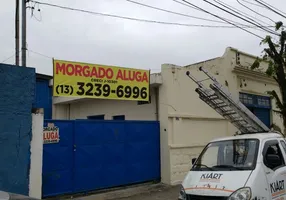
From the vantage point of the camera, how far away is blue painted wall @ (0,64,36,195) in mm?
8250

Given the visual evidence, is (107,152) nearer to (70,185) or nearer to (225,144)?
(70,185)

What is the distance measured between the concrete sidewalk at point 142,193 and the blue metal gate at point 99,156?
36cm

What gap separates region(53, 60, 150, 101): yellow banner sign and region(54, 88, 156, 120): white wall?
1129 millimetres

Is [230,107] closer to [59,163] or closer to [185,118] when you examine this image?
[185,118]

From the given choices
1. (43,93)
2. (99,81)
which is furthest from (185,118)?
(43,93)

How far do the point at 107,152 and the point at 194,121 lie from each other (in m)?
4.13

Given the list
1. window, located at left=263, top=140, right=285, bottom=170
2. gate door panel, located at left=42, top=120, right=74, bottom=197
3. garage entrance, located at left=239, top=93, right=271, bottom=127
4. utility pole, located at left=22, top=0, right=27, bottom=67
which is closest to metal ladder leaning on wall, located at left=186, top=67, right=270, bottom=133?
window, located at left=263, top=140, right=285, bottom=170

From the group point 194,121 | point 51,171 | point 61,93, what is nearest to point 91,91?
point 61,93

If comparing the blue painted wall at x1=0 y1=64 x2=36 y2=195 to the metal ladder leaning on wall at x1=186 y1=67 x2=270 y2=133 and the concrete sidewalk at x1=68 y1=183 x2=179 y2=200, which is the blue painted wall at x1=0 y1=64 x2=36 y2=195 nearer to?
the concrete sidewalk at x1=68 y1=183 x2=179 y2=200

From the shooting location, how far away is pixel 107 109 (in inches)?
637

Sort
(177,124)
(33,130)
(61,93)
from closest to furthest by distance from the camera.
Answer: (33,130) < (61,93) < (177,124)

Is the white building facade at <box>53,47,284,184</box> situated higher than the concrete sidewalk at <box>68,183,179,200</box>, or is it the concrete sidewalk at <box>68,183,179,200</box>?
the white building facade at <box>53,47,284,184</box>

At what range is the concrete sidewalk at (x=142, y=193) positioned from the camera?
10445 millimetres

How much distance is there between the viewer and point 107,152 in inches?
447
